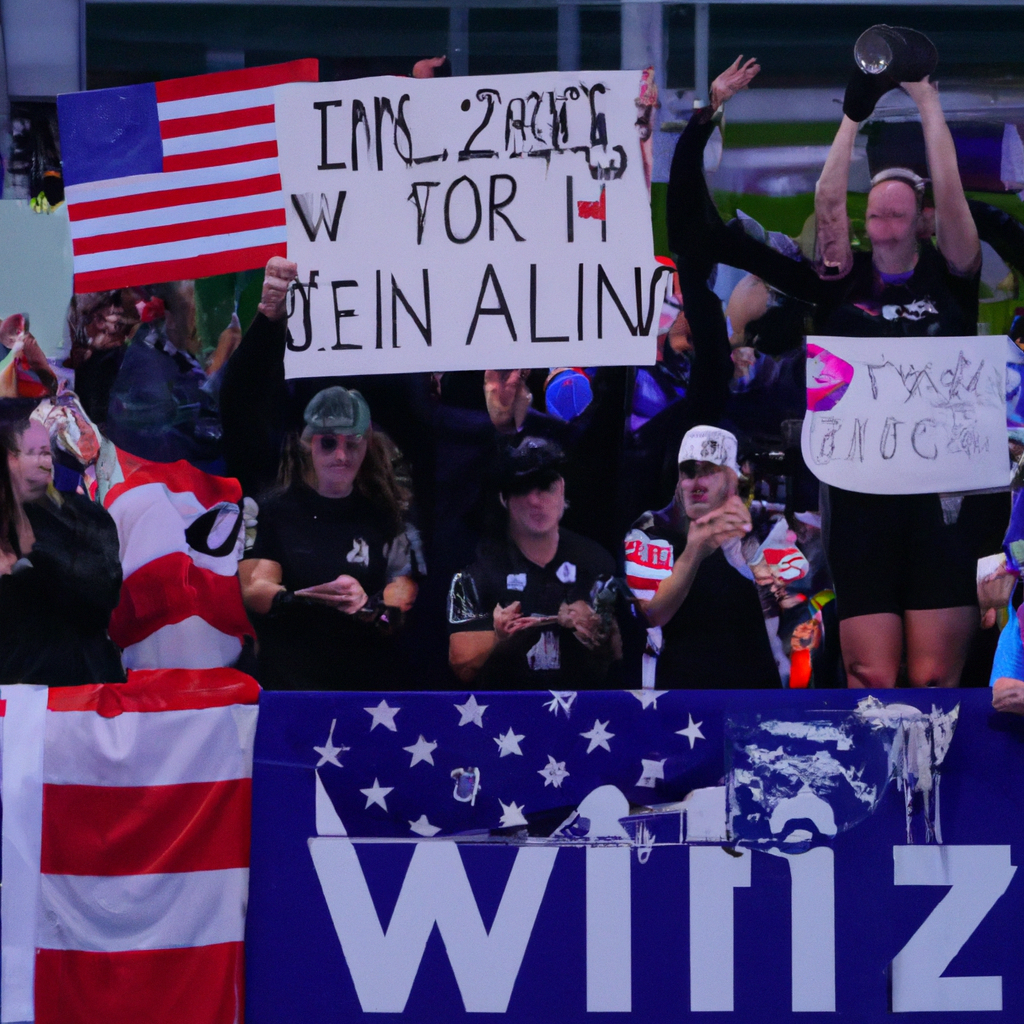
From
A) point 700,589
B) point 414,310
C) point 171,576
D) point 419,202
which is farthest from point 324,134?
point 700,589

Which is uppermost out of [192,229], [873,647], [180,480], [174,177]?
[174,177]

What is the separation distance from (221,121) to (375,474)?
41.7 inches

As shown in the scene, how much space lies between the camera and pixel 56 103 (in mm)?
3219

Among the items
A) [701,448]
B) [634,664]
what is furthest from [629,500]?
[634,664]

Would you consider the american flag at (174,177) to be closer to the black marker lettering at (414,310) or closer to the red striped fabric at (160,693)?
the black marker lettering at (414,310)

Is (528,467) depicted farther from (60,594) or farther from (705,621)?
(60,594)

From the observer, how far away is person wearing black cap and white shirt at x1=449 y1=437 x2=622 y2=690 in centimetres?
328

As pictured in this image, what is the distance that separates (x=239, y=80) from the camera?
322 centimetres

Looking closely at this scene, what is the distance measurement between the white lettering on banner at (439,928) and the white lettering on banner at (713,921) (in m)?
0.41

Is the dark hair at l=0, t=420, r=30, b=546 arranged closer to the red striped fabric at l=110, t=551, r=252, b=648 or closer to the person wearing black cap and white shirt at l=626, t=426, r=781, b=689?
the red striped fabric at l=110, t=551, r=252, b=648

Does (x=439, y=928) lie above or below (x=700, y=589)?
below

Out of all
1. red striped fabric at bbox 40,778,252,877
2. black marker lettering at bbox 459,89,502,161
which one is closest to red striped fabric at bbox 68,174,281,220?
black marker lettering at bbox 459,89,502,161

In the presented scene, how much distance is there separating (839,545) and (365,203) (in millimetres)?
1630

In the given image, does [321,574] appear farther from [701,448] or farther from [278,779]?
[701,448]
